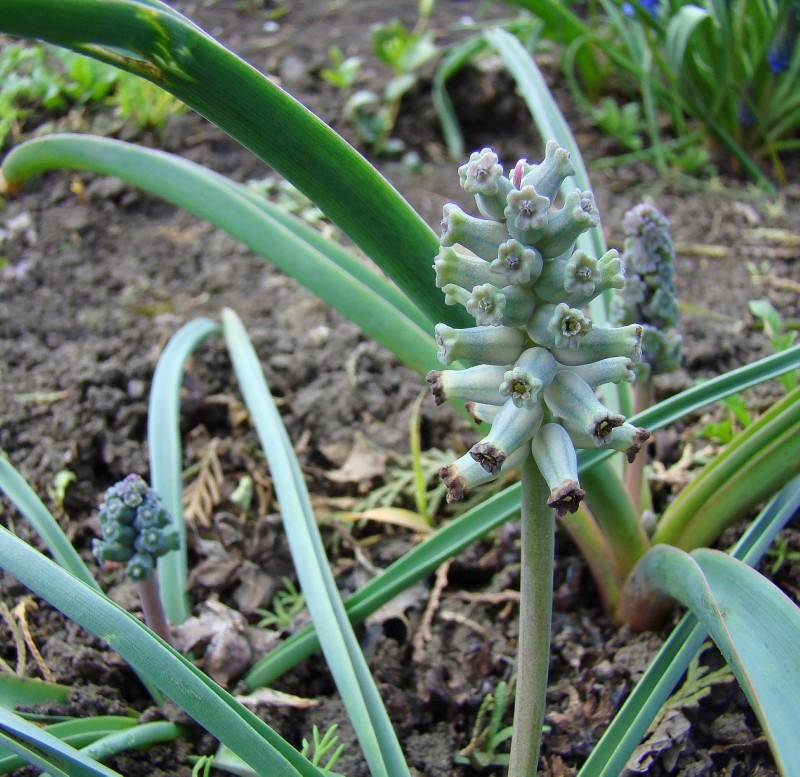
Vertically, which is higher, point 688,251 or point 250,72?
point 250,72

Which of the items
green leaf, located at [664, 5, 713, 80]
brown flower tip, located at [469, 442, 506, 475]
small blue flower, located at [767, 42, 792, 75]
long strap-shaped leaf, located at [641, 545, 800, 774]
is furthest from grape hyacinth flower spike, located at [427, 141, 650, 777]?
Answer: small blue flower, located at [767, 42, 792, 75]

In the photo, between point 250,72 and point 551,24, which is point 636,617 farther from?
point 551,24

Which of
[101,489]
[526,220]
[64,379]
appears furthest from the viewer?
[64,379]

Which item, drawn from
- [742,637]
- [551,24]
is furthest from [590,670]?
[551,24]

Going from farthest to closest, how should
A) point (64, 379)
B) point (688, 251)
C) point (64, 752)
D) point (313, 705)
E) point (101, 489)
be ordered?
point (688, 251) < point (64, 379) < point (101, 489) < point (313, 705) < point (64, 752)

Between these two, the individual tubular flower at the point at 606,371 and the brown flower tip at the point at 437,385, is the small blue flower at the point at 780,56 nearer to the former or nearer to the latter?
the individual tubular flower at the point at 606,371

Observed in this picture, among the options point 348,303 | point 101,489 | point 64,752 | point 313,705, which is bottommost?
point 313,705

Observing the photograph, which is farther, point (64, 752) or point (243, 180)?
point (243, 180)

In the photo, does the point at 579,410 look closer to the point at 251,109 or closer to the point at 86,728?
the point at 251,109
